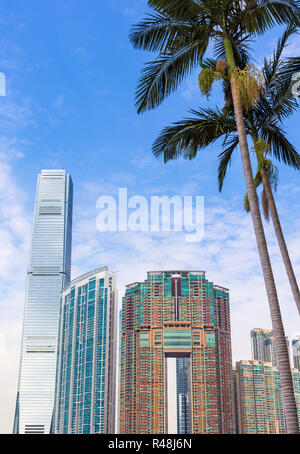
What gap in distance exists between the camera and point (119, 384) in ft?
253

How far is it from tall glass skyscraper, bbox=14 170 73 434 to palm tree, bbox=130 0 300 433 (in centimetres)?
12431

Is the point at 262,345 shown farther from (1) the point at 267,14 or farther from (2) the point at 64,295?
(1) the point at 267,14

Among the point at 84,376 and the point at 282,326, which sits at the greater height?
the point at 84,376

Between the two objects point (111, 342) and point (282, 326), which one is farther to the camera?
point (111, 342)

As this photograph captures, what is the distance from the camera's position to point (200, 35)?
21.5 ft

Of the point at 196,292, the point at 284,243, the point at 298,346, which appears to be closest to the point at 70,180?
the point at 196,292

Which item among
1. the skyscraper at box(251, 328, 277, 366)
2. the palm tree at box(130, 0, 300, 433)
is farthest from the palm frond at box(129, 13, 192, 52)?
the skyscraper at box(251, 328, 277, 366)

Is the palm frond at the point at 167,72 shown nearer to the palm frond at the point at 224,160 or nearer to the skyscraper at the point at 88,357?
the palm frond at the point at 224,160

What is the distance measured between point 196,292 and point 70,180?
63.5 m

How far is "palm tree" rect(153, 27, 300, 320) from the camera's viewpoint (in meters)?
6.91

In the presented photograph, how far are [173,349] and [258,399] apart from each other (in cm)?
1501
